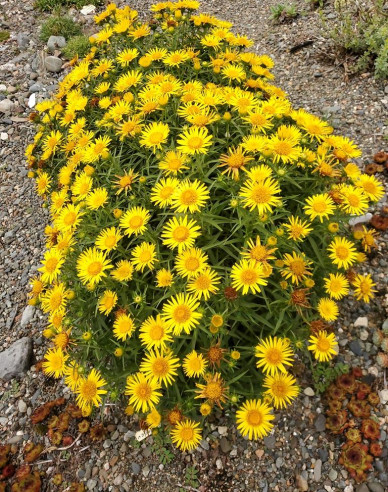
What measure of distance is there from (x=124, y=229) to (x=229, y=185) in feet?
2.05

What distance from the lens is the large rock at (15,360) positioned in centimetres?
282

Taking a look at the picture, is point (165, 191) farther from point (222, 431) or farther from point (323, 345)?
point (222, 431)

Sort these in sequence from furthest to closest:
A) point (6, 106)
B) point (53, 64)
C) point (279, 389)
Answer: point (53, 64) < point (6, 106) < point (279, 389)

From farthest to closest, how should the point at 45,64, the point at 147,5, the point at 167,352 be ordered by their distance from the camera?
the point at 147,5
the point at 45,64
the point at 167,352

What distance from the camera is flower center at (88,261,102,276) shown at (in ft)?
6.89

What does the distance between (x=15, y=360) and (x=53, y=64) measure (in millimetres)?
3717

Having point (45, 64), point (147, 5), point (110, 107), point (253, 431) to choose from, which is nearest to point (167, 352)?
point (253, 431)

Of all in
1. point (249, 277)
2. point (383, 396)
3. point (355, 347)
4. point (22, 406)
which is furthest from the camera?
point (22, 406)

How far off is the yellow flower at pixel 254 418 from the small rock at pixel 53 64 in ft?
15.2

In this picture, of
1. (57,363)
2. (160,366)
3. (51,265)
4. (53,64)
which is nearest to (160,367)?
(160,366)

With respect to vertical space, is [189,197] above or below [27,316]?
above

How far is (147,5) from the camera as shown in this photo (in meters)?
5.77

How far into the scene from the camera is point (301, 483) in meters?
2.16

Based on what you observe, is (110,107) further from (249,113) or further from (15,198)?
(15,198)
